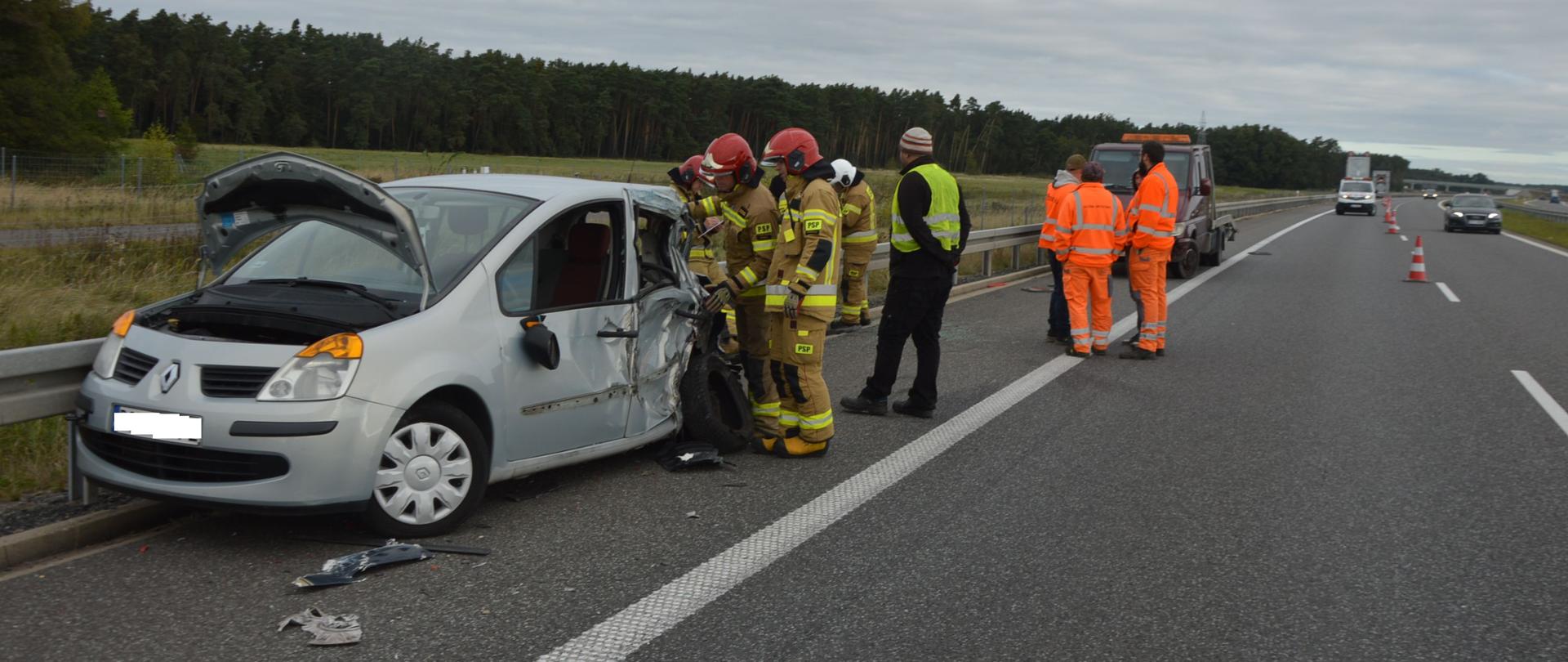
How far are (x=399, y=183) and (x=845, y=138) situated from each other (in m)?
87.0

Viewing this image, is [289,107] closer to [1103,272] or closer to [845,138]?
[845,138]

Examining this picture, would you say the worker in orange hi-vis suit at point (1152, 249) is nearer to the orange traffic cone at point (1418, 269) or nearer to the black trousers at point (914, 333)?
the black trousers at point (914, 333)

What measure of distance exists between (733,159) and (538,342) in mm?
2207

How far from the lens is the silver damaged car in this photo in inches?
175

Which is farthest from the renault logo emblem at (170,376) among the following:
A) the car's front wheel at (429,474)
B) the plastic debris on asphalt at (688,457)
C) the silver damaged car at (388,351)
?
the plastic debris on asphalt at (688,457)

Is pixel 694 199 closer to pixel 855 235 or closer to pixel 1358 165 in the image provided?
pixel 855 235

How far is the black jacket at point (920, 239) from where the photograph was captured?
7.60m

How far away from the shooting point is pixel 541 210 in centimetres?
560

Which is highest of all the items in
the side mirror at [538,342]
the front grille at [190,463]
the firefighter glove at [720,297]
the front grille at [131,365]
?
the firefighter glove at [720,297]

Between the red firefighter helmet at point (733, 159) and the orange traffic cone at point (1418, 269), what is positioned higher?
the red firefighter helmet at point (733, 159)

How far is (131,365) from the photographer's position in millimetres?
Answer: 4703

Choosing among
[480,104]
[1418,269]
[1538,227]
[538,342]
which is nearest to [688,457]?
[538,342]

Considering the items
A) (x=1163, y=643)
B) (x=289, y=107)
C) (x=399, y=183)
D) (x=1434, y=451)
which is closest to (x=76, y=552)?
(x=399, y=183)

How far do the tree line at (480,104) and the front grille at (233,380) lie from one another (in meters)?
58.2
